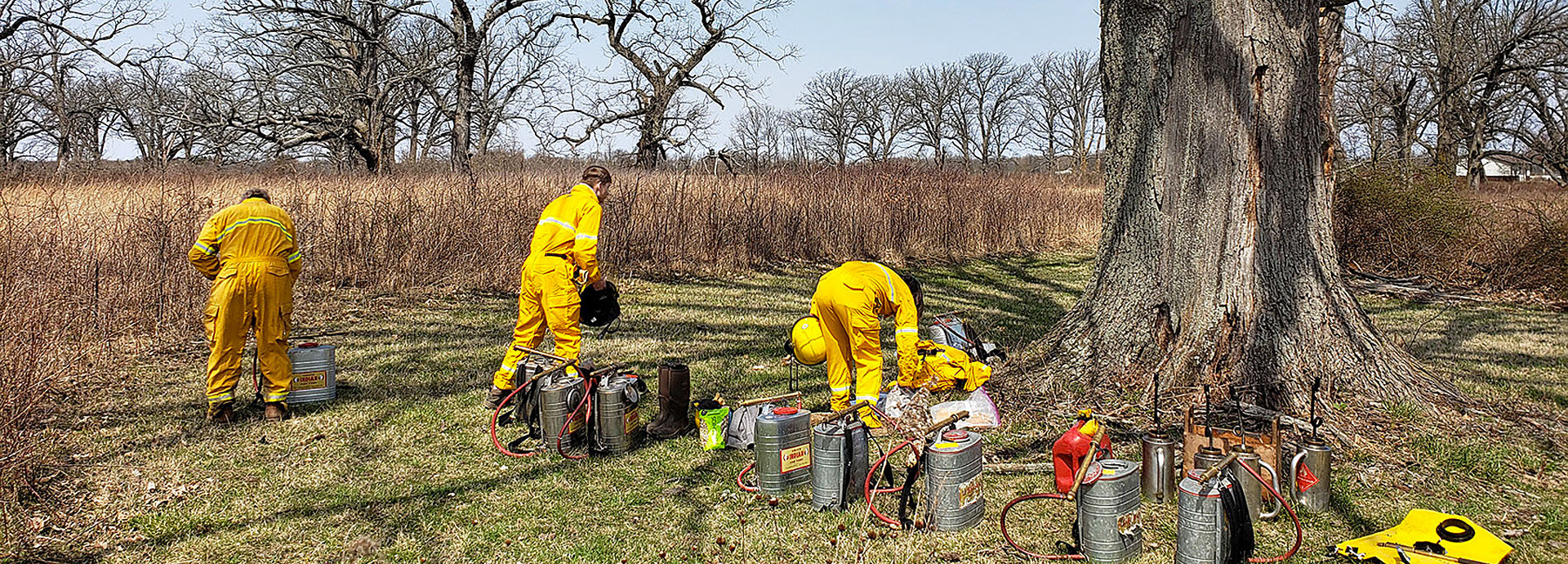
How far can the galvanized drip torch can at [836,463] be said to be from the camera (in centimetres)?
426

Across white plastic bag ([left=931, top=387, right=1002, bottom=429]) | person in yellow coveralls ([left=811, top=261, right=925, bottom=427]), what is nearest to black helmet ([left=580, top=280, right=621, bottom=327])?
person in yellow coveralls ([left=811, top=261, right=925, bottom=427])

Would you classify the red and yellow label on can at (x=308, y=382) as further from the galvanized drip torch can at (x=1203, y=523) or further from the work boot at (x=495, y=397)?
the galvanized drip torch can at (x=1203, y=523)

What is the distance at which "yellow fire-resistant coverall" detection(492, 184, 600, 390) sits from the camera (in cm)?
634

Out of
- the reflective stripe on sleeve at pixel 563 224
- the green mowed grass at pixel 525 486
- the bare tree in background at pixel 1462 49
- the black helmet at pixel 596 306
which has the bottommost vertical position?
the green mowed grass at pixel 525 486

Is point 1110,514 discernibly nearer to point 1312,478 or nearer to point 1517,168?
point 1312,478

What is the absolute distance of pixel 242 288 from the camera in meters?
5.84

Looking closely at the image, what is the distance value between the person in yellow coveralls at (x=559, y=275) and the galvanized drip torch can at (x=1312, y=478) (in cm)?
451

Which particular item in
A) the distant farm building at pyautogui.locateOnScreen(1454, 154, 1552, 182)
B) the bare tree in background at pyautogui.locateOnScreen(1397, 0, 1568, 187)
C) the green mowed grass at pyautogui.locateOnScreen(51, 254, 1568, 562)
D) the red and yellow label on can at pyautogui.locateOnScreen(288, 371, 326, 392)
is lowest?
the green mowed grass at pyautogui.locateOnScreen(51, 254, 1568, 562)

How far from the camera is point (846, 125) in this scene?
69.1 m

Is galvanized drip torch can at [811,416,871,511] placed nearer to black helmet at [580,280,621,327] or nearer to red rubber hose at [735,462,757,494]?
red rubber hose at [735,462,757,494]

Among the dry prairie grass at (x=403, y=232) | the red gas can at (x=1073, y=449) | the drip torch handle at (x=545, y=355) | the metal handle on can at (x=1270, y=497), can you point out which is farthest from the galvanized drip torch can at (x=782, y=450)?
the dry prairie grass at (x=403, y=232)

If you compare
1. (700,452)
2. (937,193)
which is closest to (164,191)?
(700,452)

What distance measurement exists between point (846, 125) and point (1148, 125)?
210 ft

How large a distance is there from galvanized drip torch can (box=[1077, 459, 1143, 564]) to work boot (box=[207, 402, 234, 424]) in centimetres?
553
